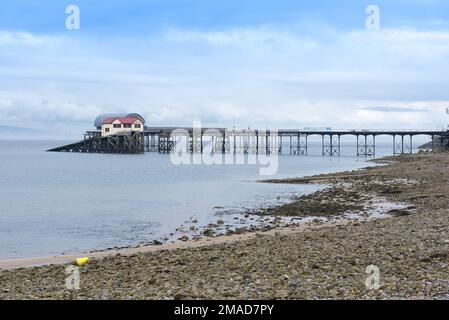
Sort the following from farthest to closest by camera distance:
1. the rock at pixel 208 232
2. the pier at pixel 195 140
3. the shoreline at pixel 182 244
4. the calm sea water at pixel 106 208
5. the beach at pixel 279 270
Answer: the pier at pixel 195 140 → the calm sea water at pixel 106 208 → the rock at pixel 208 232 → the shoreline at pixel 182 244 → the beach at pixel 279 270

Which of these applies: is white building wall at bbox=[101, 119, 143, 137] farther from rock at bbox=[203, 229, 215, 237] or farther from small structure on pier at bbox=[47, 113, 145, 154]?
rock at bbox=[203, 229, 215, 237]

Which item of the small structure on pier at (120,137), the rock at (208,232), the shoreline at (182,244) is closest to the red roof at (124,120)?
the small structure on pier at (120,137)

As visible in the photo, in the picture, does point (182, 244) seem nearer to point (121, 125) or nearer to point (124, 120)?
point (121, 125)

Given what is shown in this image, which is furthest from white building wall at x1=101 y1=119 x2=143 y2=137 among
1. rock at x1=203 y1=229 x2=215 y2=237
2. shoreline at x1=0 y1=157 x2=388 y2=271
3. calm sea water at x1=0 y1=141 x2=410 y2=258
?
rock at x1=203 y1=229 x2=215 y2=237

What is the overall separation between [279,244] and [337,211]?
12315 millimetres

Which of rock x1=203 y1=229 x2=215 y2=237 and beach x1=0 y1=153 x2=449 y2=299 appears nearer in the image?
beach x1=0 y1=153 x2=449 y2=299

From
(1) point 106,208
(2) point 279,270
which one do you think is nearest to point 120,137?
(1) point 106,208

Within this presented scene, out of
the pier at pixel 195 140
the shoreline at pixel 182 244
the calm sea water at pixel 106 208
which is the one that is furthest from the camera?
the pier at pixel 195 140

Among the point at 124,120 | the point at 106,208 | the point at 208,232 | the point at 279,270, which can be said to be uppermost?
the point at 124,120

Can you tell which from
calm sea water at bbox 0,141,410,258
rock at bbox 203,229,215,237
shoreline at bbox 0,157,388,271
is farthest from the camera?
Answer: calm sea water at bbox 0,141,410,258

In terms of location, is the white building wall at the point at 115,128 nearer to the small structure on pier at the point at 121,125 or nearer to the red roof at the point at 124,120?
the small structure on pier at the point at 121,125

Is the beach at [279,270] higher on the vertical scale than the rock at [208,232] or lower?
higher

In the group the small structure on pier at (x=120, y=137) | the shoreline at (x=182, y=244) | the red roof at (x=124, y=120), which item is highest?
the red roof at (x=124, y=120)
